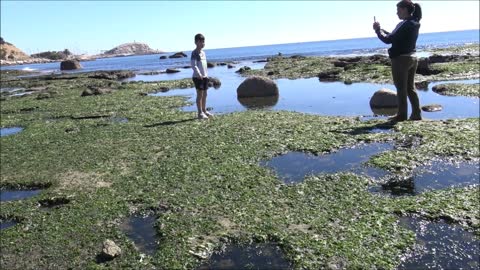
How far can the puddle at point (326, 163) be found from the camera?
8594 millimetres

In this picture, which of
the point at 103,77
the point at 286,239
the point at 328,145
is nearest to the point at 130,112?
the point at 328,145

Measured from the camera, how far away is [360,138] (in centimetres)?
1088

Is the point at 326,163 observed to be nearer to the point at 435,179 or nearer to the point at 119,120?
the point at 435,179

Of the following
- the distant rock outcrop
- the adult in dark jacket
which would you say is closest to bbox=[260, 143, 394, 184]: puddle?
the adult in dark jacket

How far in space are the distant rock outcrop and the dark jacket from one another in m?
197

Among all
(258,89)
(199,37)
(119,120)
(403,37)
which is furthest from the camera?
(258,89)

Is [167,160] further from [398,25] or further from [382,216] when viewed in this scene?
[398,25]

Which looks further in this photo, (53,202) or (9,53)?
(9,53)

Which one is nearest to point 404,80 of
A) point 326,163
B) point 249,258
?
point 326,163

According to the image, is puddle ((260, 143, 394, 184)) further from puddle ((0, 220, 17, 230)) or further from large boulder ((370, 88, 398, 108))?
large boulder ((370, 88, 398, 108))

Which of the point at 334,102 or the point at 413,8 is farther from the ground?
the point at 413,8

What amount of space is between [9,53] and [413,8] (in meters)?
209

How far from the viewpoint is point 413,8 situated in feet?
37.4

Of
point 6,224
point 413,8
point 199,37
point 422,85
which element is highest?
point 413,8
